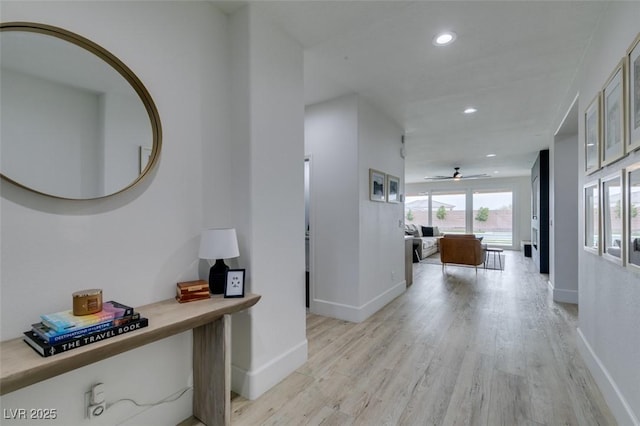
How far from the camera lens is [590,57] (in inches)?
90.1

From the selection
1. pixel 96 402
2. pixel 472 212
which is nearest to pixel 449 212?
pixel 472 212

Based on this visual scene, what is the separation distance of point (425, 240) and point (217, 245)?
7.66m

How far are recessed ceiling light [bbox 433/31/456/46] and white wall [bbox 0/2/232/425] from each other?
1.63 metres

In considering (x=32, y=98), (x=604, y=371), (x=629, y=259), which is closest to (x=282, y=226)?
(x=32, y=98)

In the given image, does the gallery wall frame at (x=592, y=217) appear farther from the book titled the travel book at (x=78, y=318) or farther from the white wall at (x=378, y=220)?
the book titled the travel book at (x=78, y=318)

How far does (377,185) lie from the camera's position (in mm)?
3734

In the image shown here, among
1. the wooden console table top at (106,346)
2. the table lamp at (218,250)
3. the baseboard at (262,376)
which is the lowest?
the baseboard at (262,376)

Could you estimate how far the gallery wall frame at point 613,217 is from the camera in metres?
1.61

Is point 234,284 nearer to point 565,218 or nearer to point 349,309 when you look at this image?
point 349,309

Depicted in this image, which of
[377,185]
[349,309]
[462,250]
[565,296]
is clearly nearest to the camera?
[349,309]

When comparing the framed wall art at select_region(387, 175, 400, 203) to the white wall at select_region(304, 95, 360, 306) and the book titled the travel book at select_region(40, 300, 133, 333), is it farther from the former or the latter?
the book titled the travel book at select_region(40, 300, 133, 333)

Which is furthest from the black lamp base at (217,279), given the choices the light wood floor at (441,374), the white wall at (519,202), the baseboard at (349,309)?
the white wall at (519,202)

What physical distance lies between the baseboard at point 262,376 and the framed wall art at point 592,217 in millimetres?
2389

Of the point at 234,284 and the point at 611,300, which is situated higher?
the point at 234,284
